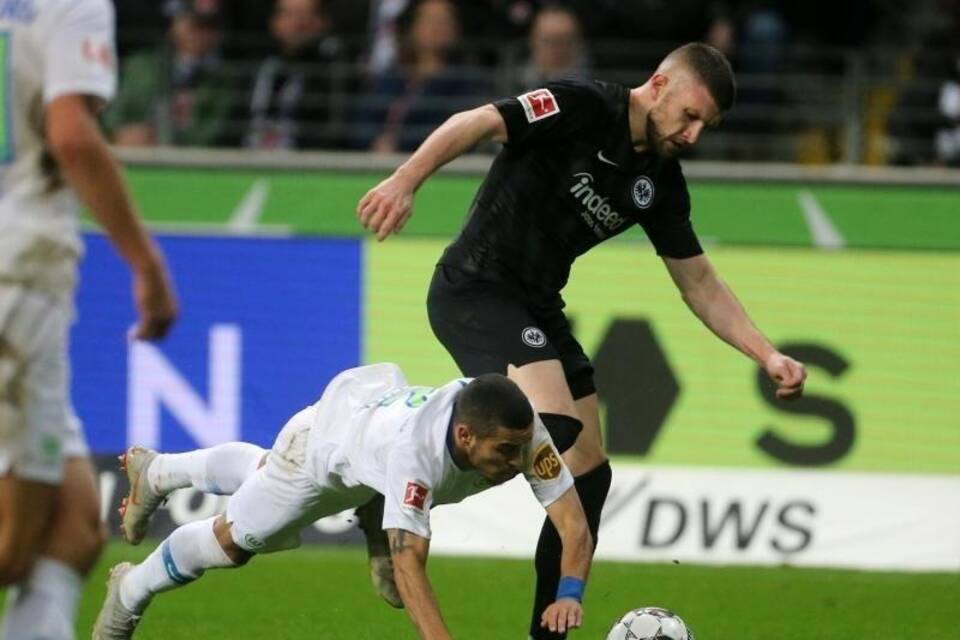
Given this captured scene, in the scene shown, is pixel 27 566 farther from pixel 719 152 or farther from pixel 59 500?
pixel 719 152

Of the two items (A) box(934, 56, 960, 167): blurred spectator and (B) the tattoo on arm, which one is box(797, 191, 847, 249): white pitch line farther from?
(B) the tattoo on arm

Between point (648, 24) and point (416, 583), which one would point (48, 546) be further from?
point (648, 24)

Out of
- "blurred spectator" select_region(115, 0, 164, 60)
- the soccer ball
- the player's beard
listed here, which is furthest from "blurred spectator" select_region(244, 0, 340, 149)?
the soccer ball

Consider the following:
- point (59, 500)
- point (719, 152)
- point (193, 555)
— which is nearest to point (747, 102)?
point (719, 152)

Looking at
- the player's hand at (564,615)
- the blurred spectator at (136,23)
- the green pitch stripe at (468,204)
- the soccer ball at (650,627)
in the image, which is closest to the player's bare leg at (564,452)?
the soccer ball at (650,627)

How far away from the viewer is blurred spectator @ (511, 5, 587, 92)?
44.1 feet

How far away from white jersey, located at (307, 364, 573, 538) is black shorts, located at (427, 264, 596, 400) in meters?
0.27

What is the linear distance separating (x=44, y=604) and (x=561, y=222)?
300 centimetres

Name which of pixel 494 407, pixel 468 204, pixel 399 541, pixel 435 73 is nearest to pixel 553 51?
pixel 435 73

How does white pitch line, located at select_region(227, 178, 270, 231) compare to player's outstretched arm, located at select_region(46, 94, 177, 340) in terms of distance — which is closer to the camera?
player's outstretched arm, located at select_region(46, 94, 177, 340)

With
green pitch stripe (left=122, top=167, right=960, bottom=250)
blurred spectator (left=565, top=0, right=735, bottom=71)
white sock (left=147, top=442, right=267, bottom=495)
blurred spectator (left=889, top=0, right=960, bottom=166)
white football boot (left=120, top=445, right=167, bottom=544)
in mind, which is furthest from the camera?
blurred spectator (left=565, top=0, right=735, bottom=71)

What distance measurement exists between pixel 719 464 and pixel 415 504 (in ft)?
16.8

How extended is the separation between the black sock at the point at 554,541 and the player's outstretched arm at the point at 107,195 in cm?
289

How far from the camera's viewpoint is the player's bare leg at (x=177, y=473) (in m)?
7.43
